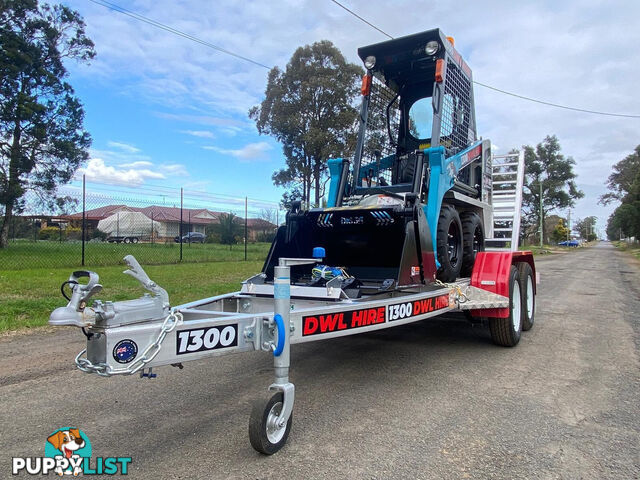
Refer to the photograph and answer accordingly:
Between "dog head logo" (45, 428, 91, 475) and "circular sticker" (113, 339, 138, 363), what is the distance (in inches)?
37.3

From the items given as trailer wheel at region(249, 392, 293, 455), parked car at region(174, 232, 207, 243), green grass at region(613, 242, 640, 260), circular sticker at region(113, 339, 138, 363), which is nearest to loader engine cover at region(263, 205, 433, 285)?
trailer wheel at region(249, 392, 293, 455)

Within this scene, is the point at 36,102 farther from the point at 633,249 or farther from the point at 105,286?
the point at 633,249

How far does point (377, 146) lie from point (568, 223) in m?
109

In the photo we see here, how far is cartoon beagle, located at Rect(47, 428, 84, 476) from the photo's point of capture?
304 centimetres

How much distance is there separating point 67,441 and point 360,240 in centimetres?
334

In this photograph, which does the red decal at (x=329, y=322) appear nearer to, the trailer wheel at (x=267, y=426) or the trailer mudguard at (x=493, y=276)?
the trailer wheel at (x=267, y=426)

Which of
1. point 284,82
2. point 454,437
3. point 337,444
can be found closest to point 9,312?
point 337,444

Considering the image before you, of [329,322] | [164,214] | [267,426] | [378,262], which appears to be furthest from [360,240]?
[164,214]

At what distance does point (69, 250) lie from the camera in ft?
47.1

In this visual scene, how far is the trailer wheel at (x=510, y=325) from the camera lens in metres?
5.65

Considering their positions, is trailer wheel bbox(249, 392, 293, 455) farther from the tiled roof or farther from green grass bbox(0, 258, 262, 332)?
the tiled roof

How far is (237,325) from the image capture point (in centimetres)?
286

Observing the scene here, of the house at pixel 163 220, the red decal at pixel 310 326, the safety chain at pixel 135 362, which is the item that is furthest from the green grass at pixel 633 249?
the safety chain at pixel 135 362

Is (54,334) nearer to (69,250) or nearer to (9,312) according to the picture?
(9,312)
